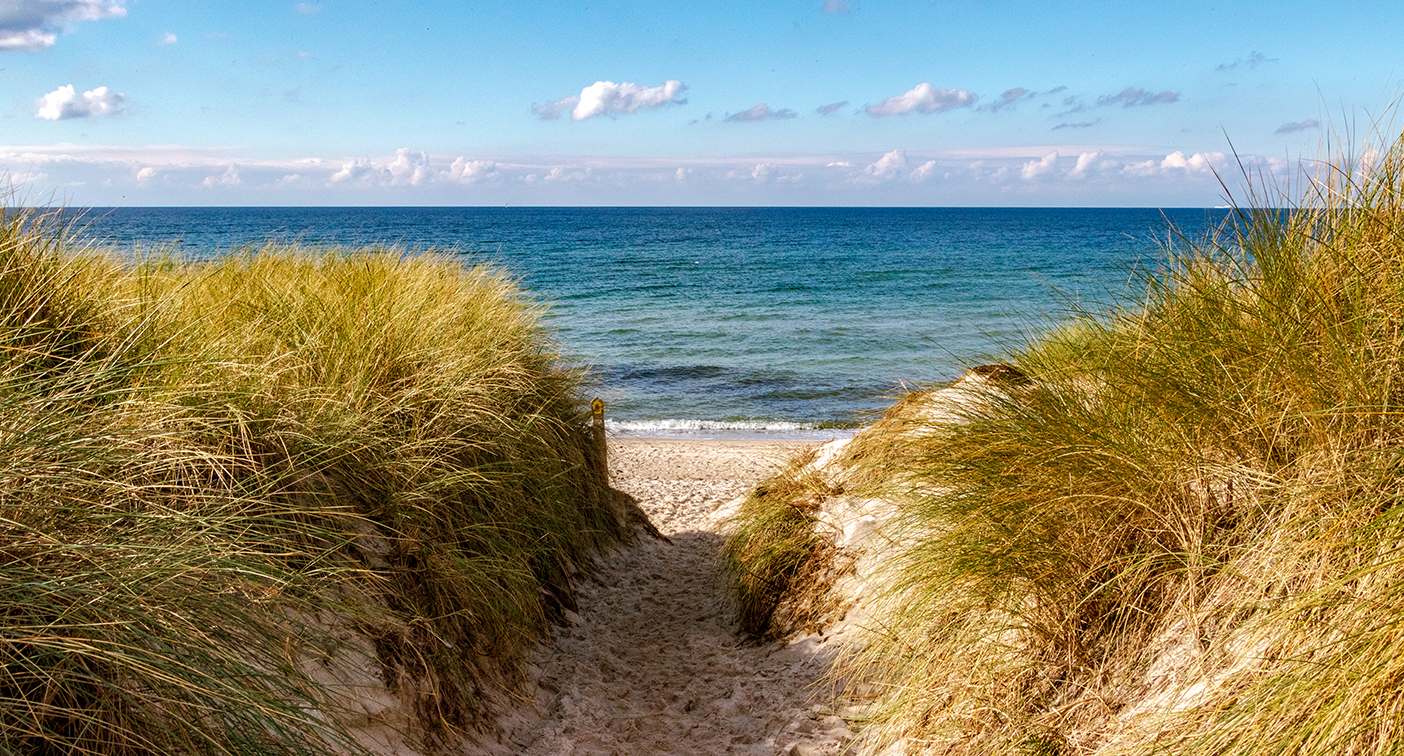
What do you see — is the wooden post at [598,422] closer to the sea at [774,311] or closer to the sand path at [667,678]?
the sea at [774,311]

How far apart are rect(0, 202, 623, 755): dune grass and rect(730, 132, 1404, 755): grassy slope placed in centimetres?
223

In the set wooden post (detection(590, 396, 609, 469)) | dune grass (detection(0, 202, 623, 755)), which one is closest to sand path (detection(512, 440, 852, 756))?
dune grass (detection(0, 202, 623, 755))

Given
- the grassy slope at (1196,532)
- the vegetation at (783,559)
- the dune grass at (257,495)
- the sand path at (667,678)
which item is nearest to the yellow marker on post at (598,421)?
the dune grass at (257,495)

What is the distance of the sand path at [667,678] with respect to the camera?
450 cm

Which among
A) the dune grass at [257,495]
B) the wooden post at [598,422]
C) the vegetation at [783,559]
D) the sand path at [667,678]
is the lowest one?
the sand path at [667,678]

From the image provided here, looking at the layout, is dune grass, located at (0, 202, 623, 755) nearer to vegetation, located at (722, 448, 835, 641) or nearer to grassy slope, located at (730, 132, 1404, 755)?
vegetation, located at (722, 448, 835, 641)

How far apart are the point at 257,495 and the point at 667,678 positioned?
314cm

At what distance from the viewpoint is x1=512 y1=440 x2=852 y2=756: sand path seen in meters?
4.50

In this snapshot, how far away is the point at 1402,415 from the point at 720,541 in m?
7.02

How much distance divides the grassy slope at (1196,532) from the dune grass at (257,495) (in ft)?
7.32

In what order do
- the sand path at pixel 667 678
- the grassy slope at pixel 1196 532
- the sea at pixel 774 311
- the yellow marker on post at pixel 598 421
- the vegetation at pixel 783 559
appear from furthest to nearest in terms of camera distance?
the sea at pixel 774 311, the yellow marker on post at pixel 598 421, the vegetation at pixel 783 559, the sand path at pixel 667 678, the grassy slope at pixel 1196 532

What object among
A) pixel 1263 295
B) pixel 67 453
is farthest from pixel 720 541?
pixel 67 453

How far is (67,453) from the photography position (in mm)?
2518

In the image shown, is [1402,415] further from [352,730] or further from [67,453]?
[67,453]
